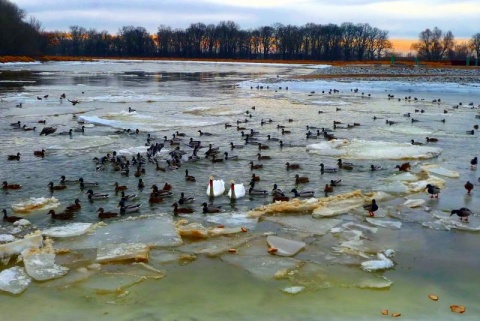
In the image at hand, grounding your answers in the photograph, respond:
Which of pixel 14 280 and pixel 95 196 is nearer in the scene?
pixel 14 280

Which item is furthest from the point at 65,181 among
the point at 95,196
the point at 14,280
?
the point at 14,280

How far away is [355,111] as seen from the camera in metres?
28.1

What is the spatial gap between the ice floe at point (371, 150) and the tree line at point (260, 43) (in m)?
105

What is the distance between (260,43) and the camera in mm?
149500

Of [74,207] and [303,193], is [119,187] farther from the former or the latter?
[303,193]

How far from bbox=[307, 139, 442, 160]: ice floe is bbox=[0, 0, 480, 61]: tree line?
346 feet

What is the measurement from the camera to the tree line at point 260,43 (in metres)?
128

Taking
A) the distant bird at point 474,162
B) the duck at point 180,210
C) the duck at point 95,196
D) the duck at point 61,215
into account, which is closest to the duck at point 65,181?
the duck at point 95,196

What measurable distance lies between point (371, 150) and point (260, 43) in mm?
136747

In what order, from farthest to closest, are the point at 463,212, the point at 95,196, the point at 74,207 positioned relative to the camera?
1. the point at 95,196
2. the point at 74,207
3. the point at 463,212

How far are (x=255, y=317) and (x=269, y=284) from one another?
99 cm

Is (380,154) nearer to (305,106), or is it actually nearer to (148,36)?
(305,106)

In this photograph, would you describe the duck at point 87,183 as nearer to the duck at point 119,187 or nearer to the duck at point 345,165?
the duck at point 119,187

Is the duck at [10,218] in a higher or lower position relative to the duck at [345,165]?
lower
